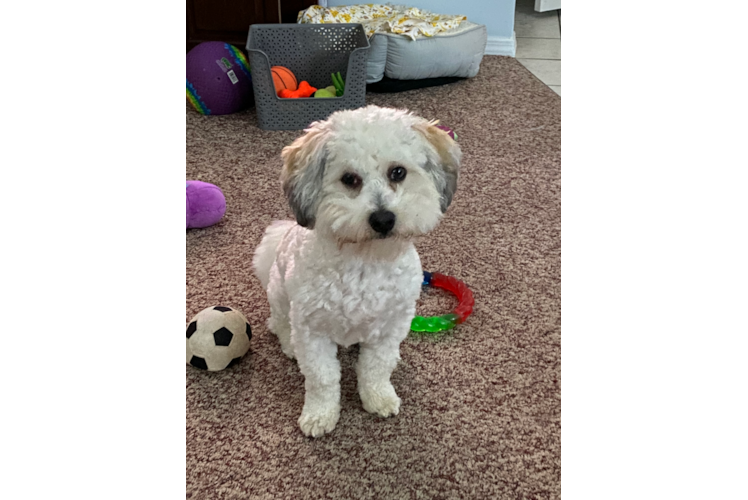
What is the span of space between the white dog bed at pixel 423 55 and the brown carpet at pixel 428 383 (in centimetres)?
88

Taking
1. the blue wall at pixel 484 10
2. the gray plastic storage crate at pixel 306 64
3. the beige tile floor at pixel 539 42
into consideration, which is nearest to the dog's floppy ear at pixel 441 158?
the gray plastic storage crate at pixel 306 64

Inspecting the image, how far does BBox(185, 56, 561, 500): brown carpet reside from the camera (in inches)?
46.3

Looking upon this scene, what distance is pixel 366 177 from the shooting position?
102 cm

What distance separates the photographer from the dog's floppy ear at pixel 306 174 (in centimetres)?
103

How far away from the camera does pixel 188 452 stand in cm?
122

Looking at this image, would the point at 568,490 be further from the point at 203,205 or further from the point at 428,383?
the point at 203,205

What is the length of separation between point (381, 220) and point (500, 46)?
2.97 meters

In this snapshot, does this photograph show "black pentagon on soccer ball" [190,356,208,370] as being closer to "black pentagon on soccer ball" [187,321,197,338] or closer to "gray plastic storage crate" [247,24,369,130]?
"black pentagon on soccer ball" [187,321,197,338]

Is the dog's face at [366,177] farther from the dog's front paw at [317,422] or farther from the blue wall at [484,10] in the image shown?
the blue wall at [484,10]

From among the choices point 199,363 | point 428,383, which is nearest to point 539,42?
point 428,383

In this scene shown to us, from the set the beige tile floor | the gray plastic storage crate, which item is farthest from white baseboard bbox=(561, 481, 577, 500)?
the beige tile floor

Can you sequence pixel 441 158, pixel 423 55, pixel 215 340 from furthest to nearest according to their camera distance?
1. pixel 423 55
2. pixel 215 340
3. pixel 441 158

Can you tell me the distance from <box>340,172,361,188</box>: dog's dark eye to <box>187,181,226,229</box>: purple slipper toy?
953 mm
